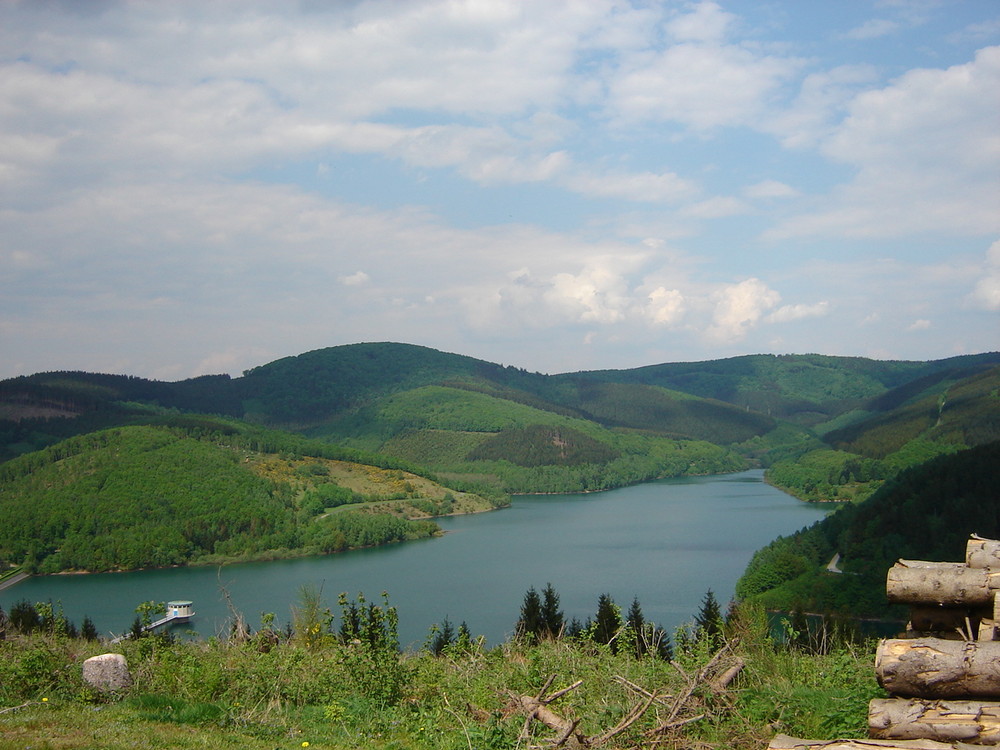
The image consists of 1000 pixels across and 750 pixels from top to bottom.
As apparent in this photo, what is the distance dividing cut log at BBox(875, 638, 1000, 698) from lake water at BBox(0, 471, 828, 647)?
3545 centimetres

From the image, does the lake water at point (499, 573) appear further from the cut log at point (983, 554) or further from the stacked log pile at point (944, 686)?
the stacked log pile at point (944, 686)

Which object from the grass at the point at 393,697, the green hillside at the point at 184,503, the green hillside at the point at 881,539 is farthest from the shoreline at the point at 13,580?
the grass at the point at 393,697

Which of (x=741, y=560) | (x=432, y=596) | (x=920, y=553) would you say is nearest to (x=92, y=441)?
(x=432, y=596)

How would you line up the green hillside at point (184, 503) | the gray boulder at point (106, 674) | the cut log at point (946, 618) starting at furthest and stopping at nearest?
1. the green hillside at point (184, 503)
2. the gray boulder at point (106, 674)
3. the cut log at point (946, 618)

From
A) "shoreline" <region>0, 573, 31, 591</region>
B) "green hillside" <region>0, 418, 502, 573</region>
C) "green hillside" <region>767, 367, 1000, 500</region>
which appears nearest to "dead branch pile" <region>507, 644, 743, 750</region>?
"shoreline" <region>0, 573, 31, 591</region>

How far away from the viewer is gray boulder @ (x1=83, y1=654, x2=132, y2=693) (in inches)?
372

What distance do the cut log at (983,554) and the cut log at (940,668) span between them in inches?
40.4

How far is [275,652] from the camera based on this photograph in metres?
11.1

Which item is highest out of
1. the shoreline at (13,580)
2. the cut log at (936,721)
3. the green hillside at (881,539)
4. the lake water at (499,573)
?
the cut log at (936,721)

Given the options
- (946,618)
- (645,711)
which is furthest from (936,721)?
(645,711)

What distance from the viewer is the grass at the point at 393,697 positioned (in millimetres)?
7020

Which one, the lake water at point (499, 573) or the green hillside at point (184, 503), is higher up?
the green hillside at point (184, 503)

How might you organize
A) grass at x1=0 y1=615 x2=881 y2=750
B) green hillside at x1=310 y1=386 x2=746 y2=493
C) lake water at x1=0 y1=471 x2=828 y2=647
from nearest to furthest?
grass at x1=0 y1=615 x2=881 y2=750 < lake water at x1=0 y1=471 x2=828 y2=647 < green hillside at x1=310 y1=386 x2=746 y2=493

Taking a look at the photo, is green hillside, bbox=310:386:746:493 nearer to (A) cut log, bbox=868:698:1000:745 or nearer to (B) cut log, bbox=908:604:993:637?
(B) cut log, bbox=908:604:993:637
